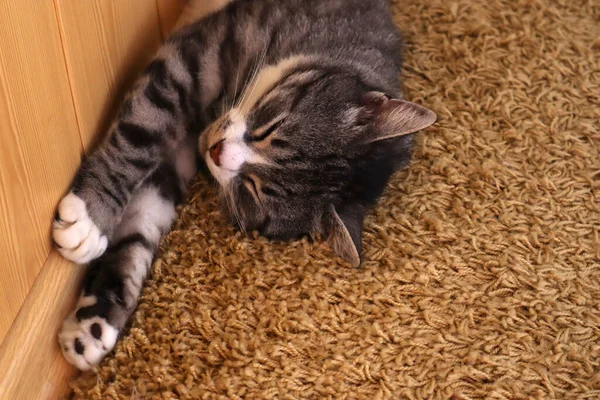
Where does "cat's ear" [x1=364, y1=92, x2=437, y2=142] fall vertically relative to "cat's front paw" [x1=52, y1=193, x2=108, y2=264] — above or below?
above

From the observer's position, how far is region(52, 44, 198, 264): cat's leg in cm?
142

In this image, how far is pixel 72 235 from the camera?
4.59 feet

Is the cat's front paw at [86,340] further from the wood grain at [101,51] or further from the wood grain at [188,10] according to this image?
the wood grain at [188,10]

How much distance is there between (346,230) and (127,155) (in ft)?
1.73

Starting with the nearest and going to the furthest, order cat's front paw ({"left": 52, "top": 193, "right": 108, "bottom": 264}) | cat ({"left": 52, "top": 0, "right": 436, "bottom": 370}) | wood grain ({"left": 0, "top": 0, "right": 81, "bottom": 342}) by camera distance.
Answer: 1. wood grain ({"left": 0, "top": 0, "right": 81, "bottom": 342})
2. cat's front paw ({"left": 52, "top": 193, "right": 108, "bottom": 264})
3. cat ({"left": 52, "top": 0, "right": 436, "bottom": 370})

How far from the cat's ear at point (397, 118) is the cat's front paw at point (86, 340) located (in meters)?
0.72

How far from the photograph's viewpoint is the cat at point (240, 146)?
150 cm

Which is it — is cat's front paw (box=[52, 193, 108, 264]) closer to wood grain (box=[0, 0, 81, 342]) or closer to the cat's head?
wood grain (box=[0, 0, 81, 342])

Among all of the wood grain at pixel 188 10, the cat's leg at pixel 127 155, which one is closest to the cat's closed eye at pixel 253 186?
the cat's leg at pixel 127 155

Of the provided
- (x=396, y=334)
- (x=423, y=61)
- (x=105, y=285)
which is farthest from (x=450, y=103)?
(x=105, y=285)

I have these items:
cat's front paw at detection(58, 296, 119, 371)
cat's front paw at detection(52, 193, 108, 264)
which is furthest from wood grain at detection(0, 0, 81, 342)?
cat's front paw at detection(58, 296, 119, 371)

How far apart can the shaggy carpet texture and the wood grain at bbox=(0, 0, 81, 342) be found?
1.00 ft

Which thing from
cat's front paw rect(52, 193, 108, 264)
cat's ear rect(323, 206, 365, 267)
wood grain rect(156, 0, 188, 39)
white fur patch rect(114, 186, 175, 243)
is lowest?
white fur patch rect(114, 186, 175, 243)

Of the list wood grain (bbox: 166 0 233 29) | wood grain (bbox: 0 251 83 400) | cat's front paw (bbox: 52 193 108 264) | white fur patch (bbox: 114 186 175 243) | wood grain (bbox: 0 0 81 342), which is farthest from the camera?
wood grain (bbox: 166 0 233 29)
